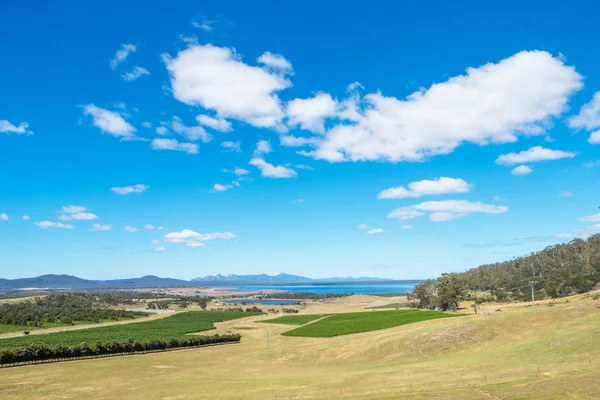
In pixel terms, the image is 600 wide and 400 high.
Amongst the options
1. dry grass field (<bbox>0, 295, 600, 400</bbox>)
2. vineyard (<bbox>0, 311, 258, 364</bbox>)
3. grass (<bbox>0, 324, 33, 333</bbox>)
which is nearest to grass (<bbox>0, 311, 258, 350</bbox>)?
vineyard (<bbox>0, 311, 258, 364</bbox>)

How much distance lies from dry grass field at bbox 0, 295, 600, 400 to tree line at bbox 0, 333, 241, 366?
5.84m

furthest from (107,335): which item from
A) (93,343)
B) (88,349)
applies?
(88,349)

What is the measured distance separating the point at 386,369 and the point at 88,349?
2758 inches

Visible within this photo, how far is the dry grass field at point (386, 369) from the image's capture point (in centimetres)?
4093

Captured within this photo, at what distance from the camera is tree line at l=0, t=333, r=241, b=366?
275 ft

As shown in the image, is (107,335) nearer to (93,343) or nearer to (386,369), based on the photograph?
(93,343)

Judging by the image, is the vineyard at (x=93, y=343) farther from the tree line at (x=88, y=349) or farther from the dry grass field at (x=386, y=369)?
the dry grass field at (x=386, y=369)

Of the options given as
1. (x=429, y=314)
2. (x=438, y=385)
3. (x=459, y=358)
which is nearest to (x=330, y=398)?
(x=438, y=385)

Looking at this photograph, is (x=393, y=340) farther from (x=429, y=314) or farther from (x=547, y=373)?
(x=429, y=314)

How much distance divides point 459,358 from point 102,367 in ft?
213

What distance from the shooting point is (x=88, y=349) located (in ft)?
311

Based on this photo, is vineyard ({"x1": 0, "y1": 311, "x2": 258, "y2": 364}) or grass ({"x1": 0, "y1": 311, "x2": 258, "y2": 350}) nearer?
vineyard ({"x1": 0, "y1": 311, "x2": 258, "y2": 364})

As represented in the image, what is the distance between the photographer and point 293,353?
87562mm

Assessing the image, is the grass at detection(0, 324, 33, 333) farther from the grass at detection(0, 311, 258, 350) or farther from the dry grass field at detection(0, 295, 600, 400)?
the dry grass field at detection(0, 295, 600, 400)
